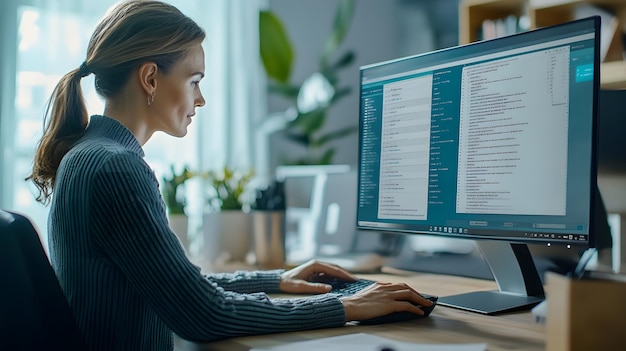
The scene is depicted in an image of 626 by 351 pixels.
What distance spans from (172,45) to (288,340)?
1.96ft

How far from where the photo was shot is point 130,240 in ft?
3.14

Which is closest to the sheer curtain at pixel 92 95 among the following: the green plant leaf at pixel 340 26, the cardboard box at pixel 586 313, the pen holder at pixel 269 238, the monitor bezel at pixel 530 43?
the green plant leaf at pixel 340 26

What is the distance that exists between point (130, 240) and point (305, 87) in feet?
8.98

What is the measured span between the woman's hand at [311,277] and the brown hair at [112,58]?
49 cm

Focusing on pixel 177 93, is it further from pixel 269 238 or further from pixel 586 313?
pixel 586 313

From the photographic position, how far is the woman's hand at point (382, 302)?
1.03m

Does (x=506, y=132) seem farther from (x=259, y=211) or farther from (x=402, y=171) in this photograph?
(x=259, y=211)

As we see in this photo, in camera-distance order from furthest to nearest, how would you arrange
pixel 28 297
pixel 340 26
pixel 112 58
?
1. pixel 340 26
2. pixel 112 58
3. pixel 28 297

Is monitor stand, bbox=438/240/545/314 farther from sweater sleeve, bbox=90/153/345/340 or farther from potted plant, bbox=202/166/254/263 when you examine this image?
potted plant, bbox=202/166/254/263

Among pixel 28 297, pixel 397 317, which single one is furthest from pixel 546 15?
pixel 28 297

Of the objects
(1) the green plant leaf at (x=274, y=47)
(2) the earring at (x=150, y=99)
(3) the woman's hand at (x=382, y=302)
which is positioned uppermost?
(1) the green plant leaf at (x=274, y=47)

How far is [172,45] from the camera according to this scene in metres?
1.23

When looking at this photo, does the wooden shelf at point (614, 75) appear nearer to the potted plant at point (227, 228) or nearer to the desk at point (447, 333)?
the potted plant at point (227, 228)

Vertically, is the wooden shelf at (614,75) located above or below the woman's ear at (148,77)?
above
